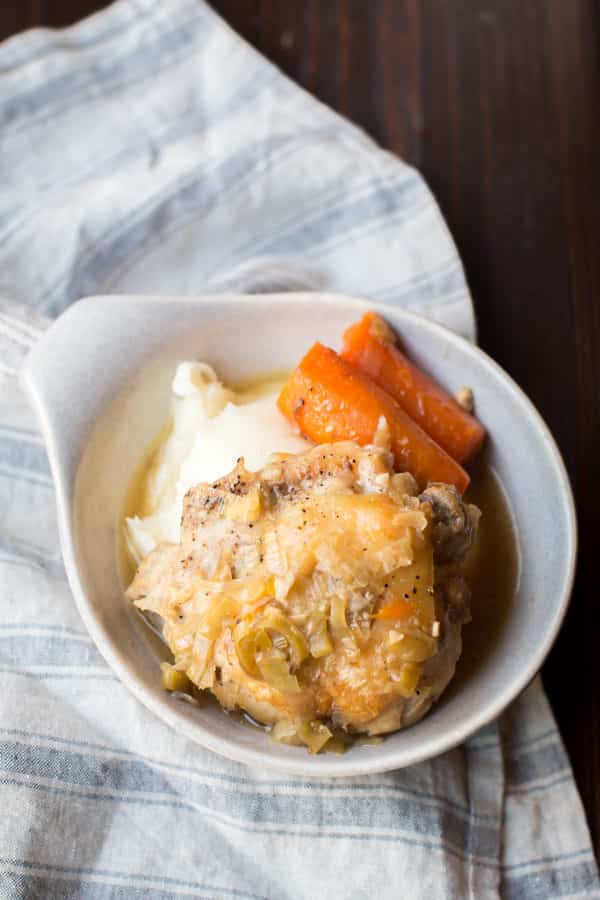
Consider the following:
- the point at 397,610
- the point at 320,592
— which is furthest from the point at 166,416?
the point at 397,610

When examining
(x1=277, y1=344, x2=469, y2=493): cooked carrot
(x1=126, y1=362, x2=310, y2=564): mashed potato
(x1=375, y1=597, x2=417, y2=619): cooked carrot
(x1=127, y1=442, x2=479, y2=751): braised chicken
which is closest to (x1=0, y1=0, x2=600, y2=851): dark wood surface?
(x1=277, y1=344, x2=469, y2=493): cooked carrot

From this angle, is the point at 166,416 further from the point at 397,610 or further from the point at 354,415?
the point at 397,610

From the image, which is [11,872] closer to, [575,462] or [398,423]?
[398,423]

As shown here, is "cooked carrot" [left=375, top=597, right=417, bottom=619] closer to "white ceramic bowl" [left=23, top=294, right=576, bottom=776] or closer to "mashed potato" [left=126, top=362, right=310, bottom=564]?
"white ceramic bowl" [left=23, top=294, right=576, bottom=776]

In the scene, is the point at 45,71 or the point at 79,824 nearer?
the point at 79,824

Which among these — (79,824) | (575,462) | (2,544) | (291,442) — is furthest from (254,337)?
(79,824)

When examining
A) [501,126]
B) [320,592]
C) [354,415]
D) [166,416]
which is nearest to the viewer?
[320,592]

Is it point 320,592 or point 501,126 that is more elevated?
point 501,126
